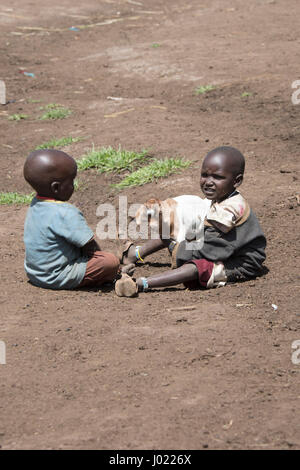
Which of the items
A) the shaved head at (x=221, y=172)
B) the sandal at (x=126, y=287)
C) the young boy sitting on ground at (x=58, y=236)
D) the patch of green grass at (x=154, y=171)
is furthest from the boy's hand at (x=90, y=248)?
the patch of green grass at (x=154, y=171)

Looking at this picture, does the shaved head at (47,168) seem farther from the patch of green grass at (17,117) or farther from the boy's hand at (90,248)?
the patch of green grass at (17,117)

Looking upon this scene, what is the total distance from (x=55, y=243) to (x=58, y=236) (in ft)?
0.20

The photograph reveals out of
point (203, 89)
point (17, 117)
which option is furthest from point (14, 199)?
point (203, 89)

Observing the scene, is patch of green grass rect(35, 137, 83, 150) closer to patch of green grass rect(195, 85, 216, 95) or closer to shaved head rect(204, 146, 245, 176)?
patch of green grass rect(195, 85, 216, 95)

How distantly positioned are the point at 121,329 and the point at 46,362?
0.54 m

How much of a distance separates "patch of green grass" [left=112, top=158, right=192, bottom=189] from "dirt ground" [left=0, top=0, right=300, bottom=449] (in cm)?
11

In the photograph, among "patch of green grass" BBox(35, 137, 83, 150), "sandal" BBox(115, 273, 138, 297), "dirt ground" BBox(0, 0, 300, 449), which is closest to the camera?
"dirt ground" BBox(0, 0, 300, 449)

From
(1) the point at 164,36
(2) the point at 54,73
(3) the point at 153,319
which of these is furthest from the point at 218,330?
(1) the point at 164,36

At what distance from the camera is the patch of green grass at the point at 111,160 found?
7.14m

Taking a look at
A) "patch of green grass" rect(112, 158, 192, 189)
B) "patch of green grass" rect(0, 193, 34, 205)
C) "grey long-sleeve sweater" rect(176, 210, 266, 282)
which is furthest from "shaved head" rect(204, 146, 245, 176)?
"patch of green grass" rect(0, 193, 34, 205)

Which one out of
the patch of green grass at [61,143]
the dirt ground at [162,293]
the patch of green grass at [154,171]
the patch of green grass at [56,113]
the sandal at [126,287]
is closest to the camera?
the dirt ground at [162,293]

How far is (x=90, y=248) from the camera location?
465 centimetres

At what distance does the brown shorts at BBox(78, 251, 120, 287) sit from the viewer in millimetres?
4645

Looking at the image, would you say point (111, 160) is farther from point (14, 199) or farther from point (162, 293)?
point (162, 293)
